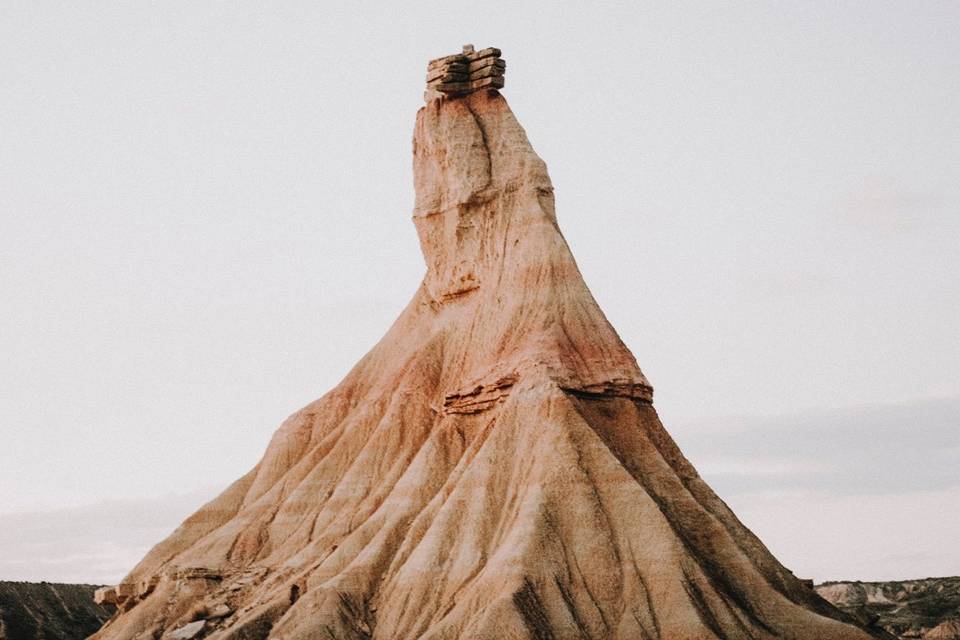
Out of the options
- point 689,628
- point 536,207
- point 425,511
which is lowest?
point 689,628

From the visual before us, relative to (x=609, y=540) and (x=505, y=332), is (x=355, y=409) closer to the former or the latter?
(x=505, y=332)

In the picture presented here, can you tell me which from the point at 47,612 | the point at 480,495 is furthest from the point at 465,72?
the point at 47,612

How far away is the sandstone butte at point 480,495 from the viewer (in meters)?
56.3

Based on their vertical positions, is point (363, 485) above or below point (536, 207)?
below

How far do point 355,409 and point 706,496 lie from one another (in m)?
19.2

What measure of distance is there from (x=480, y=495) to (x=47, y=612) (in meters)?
62.7

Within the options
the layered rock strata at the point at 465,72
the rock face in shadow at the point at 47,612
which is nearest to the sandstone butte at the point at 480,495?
the layered rock strata at the point at 465,72

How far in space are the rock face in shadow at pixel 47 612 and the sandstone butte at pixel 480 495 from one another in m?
37.5

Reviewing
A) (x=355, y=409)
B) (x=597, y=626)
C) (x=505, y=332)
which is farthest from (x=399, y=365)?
(x=597, y=626)

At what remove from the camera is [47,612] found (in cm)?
11275

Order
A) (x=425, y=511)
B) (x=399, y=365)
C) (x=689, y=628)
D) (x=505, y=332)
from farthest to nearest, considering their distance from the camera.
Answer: (x=399, y=365), (x=505, y=332), (x=425, y=511), (x=689, y=628)

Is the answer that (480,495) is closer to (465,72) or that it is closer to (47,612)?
(465,72)

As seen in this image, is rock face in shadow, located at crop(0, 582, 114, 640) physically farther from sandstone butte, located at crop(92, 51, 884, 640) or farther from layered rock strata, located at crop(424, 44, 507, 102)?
layered rock strata, located at crop(424, 44, 507, 102)

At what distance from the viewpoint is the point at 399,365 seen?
73.0 m
